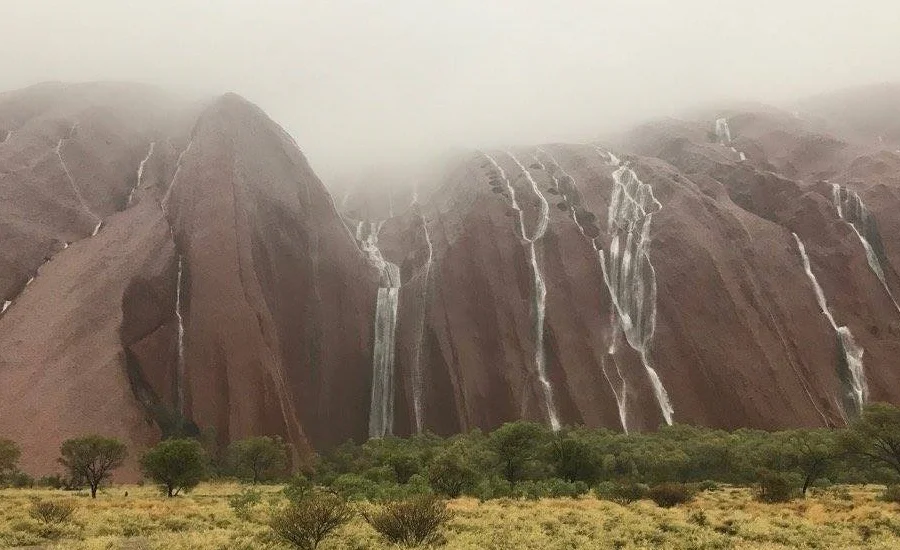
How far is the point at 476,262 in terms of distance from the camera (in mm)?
80500

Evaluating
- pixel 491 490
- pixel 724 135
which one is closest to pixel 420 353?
pixel 491 490

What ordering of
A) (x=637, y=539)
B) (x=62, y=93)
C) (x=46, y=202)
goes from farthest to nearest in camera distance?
(x=62, y=93) < (x=46, y=202) < (x=637, y=539)

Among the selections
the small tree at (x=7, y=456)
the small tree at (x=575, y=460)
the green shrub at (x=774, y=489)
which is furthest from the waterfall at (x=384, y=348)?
the green shrub at (x=774, y=489)

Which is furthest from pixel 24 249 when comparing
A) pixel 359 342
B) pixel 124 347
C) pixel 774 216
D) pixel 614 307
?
pixel 774 216

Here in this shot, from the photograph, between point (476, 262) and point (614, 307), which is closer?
point (614, 307)

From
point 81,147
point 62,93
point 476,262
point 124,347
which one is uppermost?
point 62,93

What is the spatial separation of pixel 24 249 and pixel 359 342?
4076 cm

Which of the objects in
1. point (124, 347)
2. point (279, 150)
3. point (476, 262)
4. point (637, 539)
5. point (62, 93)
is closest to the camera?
point (637, 539)

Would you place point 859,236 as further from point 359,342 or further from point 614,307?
point 359,342

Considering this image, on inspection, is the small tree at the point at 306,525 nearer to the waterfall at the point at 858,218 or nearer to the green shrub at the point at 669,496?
the green shrub at the point at 669,496

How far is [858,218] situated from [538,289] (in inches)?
1767

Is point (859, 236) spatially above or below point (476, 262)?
above

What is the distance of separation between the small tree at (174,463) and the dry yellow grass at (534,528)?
34.4 ft

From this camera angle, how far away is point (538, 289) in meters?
76.9
